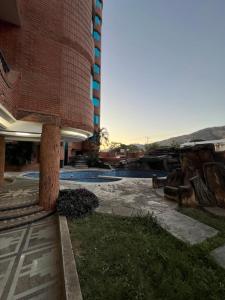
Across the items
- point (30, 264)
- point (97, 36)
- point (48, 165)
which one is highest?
point (97, 36)

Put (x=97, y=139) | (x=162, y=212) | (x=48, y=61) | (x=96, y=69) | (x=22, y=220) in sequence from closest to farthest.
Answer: (x=22, y=220), (x=162, y=212), (x=48, y=61), (x=97, y=139), (x=96, y=69)

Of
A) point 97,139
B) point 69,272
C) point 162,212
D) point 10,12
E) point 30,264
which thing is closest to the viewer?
point 69,272

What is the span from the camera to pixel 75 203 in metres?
5.07

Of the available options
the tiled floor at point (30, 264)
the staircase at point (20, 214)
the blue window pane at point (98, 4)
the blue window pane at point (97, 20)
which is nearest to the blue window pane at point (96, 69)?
the blue window pane at point (97, 20)

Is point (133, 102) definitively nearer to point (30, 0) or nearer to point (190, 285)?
point (30, 0)

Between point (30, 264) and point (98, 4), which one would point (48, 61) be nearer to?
point (30, 264)

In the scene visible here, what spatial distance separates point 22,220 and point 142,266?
3.81 m

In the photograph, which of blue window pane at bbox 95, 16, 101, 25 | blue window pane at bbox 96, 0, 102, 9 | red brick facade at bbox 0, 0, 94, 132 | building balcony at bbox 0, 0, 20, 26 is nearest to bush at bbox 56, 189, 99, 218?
red brick facade at bbox 0, 0, 94, 132

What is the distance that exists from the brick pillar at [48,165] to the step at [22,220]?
0.31 m

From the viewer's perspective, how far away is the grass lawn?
86.1 inches

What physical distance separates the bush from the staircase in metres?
0.66

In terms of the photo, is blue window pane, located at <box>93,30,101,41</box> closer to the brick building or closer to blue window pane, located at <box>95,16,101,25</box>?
blue window pane, located at <box>95,16,101,25</box>

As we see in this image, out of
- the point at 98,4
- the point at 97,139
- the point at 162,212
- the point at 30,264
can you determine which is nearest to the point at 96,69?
the point at 98,4

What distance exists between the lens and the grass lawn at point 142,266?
7.18ft
